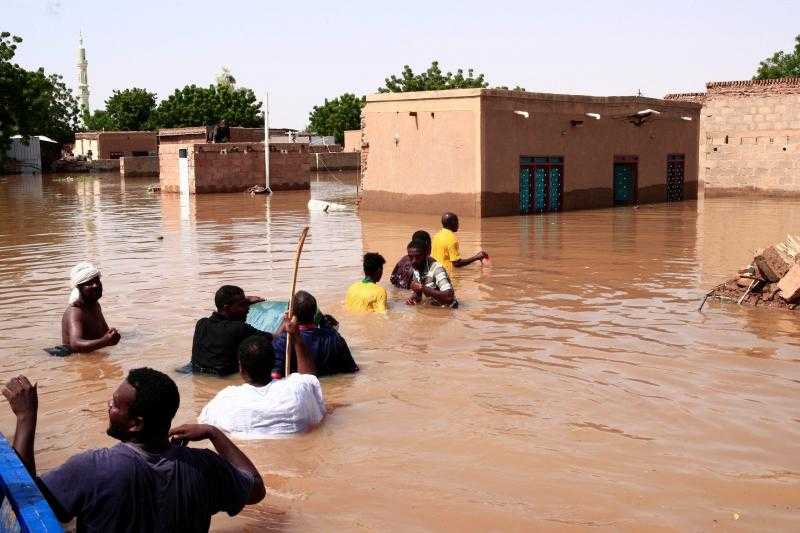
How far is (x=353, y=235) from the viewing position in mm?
19156

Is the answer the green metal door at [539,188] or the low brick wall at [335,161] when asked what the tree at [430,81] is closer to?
the low brick wall at [335,161]

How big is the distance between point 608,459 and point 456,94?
60.3ft

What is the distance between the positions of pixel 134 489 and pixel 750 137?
31304mm

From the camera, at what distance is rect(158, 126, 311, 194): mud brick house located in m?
33.8

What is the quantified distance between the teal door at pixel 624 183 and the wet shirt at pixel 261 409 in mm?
23099

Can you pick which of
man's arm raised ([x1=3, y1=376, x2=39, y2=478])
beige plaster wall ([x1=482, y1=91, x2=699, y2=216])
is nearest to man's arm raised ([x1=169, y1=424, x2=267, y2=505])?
man's arm raised ([x1=3, y1=376, x2=39, y2=478])

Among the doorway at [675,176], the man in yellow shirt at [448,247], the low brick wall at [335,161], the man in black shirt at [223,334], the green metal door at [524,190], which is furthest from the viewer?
the low brick wall at [335,161]

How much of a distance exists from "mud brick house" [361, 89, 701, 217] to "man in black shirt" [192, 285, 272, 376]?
15.9 m

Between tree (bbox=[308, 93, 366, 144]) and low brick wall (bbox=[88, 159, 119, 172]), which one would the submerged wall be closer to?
low brick wall (bbox=[88, 159, 119, 172])

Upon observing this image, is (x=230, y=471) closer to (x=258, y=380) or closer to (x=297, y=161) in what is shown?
(x=258, y=380)

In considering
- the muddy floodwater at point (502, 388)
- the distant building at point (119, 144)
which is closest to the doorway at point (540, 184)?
the muddy floodwater at point (502, 388)

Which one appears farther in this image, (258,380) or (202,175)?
(202,175)

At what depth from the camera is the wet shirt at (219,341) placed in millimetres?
7172

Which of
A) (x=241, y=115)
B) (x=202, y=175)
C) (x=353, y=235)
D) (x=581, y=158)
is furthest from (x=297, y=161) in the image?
(x=241, y=115)
